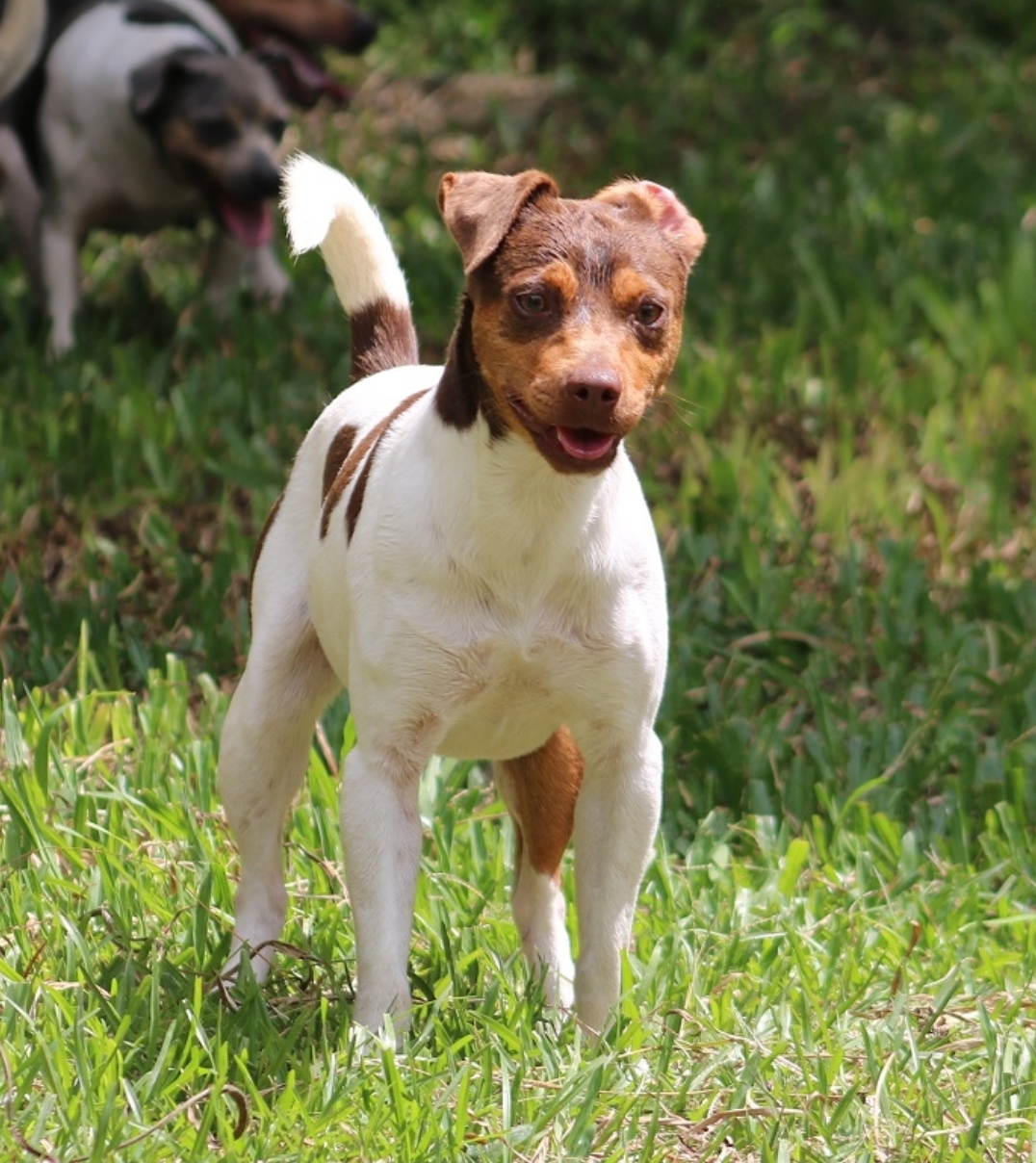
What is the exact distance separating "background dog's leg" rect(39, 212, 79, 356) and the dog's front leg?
13.7 ft

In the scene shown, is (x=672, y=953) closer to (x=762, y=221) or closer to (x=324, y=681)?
(x=324, y=681)

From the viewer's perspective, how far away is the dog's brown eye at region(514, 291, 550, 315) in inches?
132

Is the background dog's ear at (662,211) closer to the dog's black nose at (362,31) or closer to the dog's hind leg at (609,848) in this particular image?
the dog's hind leg at (609,848)

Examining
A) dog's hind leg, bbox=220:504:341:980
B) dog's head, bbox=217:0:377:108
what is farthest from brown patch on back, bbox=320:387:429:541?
dog's head, bbox=217:0:377:108

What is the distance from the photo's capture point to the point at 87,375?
22.8 ft

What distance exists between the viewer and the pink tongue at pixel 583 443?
3309mm

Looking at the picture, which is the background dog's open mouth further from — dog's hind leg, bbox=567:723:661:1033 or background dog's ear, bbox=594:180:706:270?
dog's hind leg, bbox=567:723:661:1033

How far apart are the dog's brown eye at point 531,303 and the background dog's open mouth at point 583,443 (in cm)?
19

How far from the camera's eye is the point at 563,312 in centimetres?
335

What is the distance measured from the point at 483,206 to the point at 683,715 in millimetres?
1992

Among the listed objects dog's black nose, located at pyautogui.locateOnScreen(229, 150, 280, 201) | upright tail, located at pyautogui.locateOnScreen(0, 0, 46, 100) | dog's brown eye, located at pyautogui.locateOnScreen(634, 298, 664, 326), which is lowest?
dog's black nose, located at pyautogui.locateOnScreen(229, 150, 280, 201)

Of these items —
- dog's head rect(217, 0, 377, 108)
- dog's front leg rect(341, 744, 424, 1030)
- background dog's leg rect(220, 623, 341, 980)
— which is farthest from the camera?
dog's head rect(217, 0, 377, 108)

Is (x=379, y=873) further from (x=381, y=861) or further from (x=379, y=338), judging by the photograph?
(x=379, y=338)

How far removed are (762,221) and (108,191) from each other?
2.52 meters
